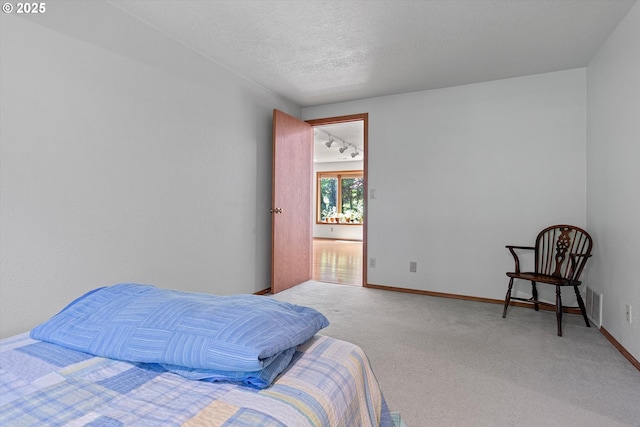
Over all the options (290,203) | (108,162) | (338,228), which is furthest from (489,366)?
(338,228)

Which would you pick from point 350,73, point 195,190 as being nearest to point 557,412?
point 195,190

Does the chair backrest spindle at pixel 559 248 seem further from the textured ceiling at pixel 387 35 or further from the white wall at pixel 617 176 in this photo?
the textured ceiling at pixel 387 35

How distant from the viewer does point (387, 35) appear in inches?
100

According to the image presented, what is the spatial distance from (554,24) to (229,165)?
297 cm

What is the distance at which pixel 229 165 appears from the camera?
3.23 meters

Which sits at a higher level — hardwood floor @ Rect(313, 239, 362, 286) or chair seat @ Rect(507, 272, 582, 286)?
chair seat @ Rect(507, 272, 582, 286)

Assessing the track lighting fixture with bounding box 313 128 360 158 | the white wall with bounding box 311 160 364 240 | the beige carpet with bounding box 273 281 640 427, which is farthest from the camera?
the white wall with bounding box 311 160 364 240

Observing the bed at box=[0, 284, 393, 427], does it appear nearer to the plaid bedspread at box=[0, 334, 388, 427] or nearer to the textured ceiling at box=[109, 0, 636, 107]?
the plaid bedspread at box=[0, 334, 388, 427]

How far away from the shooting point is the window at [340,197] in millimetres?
9789

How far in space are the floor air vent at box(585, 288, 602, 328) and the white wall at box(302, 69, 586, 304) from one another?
258mm

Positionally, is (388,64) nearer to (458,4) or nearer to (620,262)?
(458,4)

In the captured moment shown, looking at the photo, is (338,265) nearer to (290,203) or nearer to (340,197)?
(290,203)

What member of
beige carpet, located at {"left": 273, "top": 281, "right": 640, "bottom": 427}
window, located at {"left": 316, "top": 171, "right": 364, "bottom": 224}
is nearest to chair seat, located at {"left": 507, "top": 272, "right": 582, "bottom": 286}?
beige carpet, located at {"left": 273, "top": 281, "right": 640, "bottom": 427}

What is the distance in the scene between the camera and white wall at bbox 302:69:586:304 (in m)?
3.21
